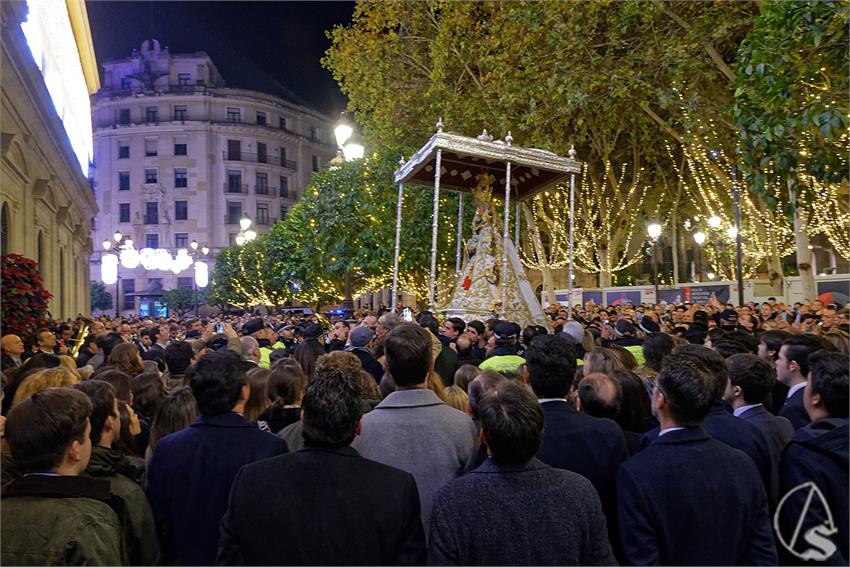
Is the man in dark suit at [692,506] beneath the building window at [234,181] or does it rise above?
beneath

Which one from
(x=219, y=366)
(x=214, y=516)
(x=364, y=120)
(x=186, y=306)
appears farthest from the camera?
(x=186, y=306)

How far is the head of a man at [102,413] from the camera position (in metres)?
3.06

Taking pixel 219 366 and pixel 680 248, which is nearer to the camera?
pixel 219 366

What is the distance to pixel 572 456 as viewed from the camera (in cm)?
314

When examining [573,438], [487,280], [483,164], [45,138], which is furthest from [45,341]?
[483,164]

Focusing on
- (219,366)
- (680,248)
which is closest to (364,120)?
(219,366)

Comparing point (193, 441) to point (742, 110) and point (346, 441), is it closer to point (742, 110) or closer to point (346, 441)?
point (346, 441)

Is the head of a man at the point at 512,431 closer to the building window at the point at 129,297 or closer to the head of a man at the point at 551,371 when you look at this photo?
the head of a man at the point at 551,371

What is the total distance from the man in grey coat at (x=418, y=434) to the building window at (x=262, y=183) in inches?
2332

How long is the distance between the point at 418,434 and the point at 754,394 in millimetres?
2027

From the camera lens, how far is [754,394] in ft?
12.6

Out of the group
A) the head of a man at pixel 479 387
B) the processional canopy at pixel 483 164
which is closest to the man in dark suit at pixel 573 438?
the head of a man at pixel 479 387

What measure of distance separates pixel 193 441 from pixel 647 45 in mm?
17364

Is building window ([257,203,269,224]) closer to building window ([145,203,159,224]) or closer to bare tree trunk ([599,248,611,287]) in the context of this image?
building window ([145,203,159,224])
